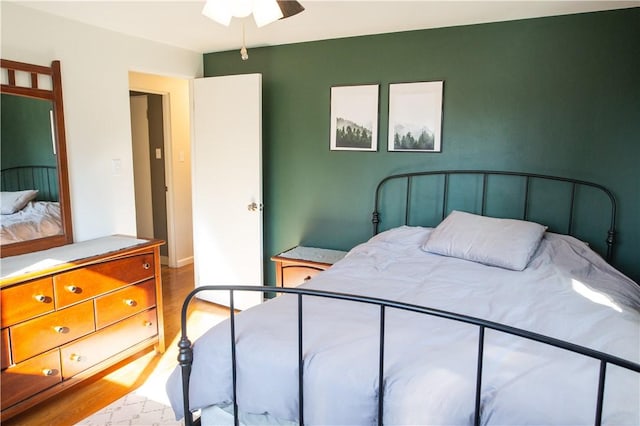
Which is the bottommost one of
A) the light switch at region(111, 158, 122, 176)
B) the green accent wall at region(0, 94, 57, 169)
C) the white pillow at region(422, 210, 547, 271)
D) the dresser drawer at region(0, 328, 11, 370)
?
the dresser drawer at region(0, 328, 11, 370)

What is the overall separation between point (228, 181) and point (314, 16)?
1.50 meters

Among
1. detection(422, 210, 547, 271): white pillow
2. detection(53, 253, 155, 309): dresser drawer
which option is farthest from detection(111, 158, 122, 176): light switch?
detection(422, 210, 547, 271): white pillow

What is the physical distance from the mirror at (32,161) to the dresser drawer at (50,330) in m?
0.49

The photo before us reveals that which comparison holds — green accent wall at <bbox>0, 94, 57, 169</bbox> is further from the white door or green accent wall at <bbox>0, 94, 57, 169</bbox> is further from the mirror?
the white door

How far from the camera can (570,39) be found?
8.43ft

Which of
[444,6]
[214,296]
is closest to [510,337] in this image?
[444,6]

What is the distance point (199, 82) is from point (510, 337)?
310cm

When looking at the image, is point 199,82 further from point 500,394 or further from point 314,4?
point 500,394

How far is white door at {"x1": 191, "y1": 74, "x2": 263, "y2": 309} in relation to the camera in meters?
3.41

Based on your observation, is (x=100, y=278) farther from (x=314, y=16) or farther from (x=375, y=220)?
(x=314, y=16)

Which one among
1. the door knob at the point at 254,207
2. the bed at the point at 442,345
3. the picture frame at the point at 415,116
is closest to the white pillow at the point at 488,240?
the bed at the point at 442,345

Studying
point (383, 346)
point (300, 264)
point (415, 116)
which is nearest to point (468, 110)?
point (415, 116)

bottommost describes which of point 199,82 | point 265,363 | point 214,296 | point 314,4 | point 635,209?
point 214,296

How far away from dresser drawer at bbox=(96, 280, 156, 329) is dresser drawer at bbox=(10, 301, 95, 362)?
64 mm
